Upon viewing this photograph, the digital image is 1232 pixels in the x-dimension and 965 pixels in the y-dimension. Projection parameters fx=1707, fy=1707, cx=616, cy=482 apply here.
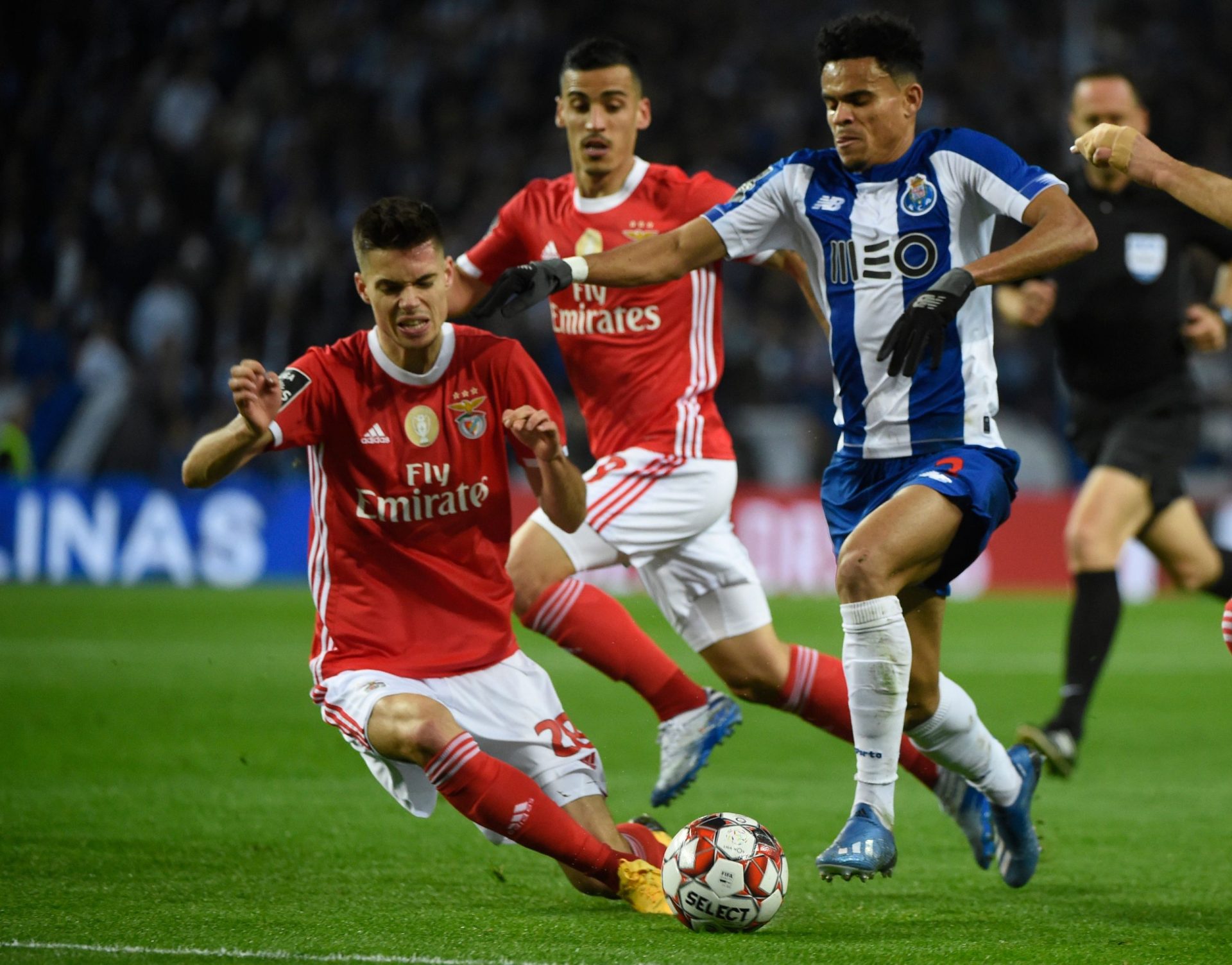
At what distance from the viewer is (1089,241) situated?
4.52 meters

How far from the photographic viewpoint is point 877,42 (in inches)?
185

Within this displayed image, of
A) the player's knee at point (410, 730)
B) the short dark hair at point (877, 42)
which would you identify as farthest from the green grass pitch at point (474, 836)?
the short dark hair at point (877, 42)

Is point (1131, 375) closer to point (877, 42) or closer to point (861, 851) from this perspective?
point (877, 42)

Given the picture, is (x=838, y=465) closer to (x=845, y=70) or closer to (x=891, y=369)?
(x=891, y=369)

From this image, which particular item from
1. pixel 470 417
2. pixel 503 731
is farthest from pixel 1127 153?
pixel 503 731

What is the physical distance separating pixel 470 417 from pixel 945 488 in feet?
4.35

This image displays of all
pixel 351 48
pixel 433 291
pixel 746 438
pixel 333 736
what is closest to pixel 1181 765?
pixel 333 736

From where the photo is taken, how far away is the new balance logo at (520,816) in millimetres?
4312

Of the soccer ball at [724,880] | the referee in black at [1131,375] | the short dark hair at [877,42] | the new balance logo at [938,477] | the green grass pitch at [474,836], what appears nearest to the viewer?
the green grass pitch at [474,836]

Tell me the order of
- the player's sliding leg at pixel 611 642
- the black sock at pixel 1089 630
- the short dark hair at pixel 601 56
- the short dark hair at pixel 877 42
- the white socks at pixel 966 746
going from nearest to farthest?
the short dark hair at pixel 877 42 < the white socks at pixel 966 746 < the player's sliding leg at pixel 611 642 < the short dark hair at pixel 601 56 < the black sock at pixel 1089 630

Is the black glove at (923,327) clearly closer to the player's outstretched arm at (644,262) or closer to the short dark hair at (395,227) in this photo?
the player's outstretched arm at (644,262)

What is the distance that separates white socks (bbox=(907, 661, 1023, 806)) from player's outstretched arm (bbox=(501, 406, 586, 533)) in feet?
3.94

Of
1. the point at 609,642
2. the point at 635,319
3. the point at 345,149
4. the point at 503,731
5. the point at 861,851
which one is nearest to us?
the point at 861,851

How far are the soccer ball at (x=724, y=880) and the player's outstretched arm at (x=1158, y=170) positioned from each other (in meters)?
1.92
